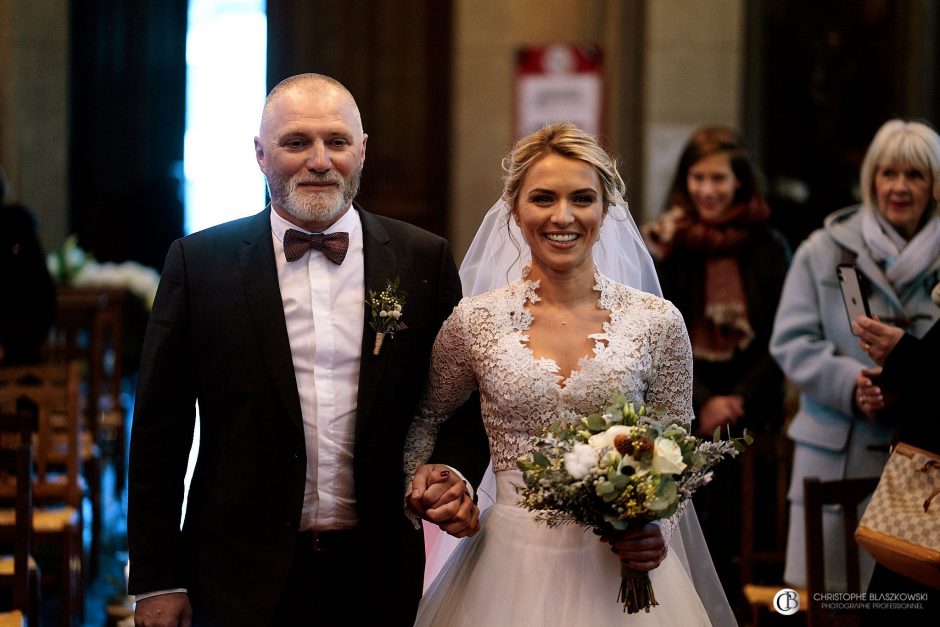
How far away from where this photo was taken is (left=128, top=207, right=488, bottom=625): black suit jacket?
9.75 feet

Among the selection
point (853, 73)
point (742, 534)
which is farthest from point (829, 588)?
point (853, 73)

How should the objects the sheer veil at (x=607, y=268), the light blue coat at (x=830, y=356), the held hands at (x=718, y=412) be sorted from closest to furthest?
the sheer veil at (x=607, y=268) → the light blue coat at (x=830, y=356) → the held hands at (x=718, y=412)

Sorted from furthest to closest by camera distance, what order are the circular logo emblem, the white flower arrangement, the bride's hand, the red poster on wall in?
the white flower arrangement
the red poster on wall
the circular logo emblem
the bride's hand

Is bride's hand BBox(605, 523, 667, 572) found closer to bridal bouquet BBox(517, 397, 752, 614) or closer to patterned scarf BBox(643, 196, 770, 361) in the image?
bridal bouquet BBox(517, 397, 752, 614)

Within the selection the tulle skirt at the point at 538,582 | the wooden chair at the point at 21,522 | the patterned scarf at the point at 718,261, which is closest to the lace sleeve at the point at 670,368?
the tulle skirt at the point at 538,582

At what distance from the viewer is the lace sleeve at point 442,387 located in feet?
10.3

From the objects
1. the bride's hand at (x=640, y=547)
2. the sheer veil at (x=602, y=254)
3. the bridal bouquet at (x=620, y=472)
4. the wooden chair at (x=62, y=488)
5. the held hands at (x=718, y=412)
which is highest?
the sheer veil at (x=602, y=254)

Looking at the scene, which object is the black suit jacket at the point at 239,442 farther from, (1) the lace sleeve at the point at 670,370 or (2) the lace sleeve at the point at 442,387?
(1) the lace sleeve at the point at 670,370

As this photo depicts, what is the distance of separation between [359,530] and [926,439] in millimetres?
1478

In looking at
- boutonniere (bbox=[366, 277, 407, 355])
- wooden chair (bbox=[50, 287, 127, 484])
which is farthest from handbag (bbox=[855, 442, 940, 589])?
wooden chair (bbox=[50, 287, 127, 484])

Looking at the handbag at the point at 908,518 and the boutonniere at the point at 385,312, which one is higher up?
the boutonniere at the point at 385,312

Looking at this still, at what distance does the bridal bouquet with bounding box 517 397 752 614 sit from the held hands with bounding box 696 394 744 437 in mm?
1927

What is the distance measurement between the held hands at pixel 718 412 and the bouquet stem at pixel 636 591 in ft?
6.37

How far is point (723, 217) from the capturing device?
5000 millimetres
